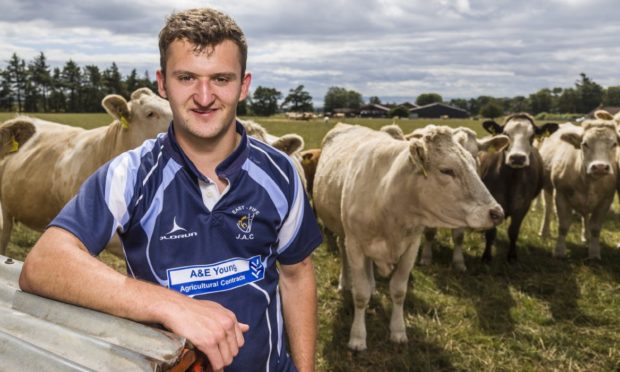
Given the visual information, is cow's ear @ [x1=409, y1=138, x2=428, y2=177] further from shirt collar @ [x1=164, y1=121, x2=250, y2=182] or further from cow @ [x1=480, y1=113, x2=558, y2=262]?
cow @ [x1=480, y1=113, x2=558, y2=262]

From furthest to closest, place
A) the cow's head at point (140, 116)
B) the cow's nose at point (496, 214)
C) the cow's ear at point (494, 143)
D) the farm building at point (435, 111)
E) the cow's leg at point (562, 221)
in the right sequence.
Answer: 1. the farm building at point (435, 111)
2. the cow's leg at point (562, 221)
3. the cow's ear at point (494, 143)
4. the cow's head at point (140, 116)
5. the cow's nose at point (496, 214)

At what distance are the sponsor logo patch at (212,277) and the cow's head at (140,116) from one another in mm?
3533

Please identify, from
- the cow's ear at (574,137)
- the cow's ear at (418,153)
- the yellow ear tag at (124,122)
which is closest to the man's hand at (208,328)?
the cow's ear at (418,153)

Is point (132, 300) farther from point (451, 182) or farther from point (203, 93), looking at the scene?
point (451, 182)

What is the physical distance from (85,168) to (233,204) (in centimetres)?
399

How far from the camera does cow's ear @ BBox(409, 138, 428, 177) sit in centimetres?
437

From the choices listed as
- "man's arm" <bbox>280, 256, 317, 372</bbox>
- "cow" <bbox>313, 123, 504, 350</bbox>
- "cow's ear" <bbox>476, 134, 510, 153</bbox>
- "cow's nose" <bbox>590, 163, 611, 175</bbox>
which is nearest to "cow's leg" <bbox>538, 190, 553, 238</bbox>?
"cow's nose" <bbox>590, 163, 611, 175</bbox>

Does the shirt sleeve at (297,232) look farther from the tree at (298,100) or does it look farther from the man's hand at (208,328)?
the tree at (298,100)

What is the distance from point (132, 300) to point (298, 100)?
120m

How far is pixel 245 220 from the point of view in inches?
70.5

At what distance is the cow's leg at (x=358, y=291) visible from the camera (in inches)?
199

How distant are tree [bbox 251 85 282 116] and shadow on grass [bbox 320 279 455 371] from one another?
9502 centimetres

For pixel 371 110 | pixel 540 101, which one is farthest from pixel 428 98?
pixel 540 101

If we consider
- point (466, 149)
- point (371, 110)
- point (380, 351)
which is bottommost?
point (371, 110)
